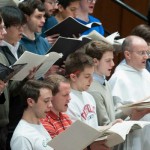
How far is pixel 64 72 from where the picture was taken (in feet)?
13.2

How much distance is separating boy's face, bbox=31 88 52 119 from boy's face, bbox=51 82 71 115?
136 millimetres

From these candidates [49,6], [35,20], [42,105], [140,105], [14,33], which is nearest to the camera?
[42,105]

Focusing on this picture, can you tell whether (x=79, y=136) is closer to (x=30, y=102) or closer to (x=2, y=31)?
(x=30, y=102)

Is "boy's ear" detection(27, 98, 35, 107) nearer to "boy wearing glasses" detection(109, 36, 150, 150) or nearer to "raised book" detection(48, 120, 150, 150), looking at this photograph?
"raised book" detection(48, 120, 150, 150)

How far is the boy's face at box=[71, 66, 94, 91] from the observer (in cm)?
383

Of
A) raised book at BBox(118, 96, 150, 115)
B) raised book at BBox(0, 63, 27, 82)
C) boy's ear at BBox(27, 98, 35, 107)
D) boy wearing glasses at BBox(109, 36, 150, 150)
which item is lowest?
boy wearing glasses at BBox(109, 36, 150, 150)

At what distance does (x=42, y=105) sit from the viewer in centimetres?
340

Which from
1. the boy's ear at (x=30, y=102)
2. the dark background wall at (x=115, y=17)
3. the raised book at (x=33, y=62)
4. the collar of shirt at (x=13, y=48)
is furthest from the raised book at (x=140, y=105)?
the dark background wall at (x=115, y=17)

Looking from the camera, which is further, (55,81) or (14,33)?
(14,33)

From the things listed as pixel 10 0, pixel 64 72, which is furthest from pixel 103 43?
pixel 10 0

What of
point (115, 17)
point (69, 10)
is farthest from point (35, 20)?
point (115, 17)

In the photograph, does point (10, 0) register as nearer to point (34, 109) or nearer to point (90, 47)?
point (90, 47)

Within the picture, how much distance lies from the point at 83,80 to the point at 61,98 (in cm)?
30

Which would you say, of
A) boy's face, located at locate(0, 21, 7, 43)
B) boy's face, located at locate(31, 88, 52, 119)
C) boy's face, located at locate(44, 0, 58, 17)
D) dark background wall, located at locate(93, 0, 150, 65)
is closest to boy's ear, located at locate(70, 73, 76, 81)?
boy's face, located at locate(31, 88, 52, 119)
